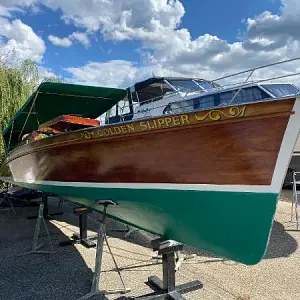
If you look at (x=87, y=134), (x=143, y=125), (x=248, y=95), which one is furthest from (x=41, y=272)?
(x=248, y=95)

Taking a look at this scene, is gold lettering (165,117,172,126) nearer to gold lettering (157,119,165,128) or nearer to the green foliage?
gold lettering (157,119,165,128)

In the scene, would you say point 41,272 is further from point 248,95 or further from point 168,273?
point 248,95

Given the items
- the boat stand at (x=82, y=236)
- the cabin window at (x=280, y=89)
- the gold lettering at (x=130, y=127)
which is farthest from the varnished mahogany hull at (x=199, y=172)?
the cabin window at (x=280, y=89)

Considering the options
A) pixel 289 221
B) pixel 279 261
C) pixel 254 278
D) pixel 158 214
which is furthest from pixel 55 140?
pixel 289 221

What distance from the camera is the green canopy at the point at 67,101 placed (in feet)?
15.9

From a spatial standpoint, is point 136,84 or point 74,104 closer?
point 74,104

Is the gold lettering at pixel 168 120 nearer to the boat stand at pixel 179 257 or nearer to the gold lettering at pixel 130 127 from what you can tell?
the gold lettering at pixel 130 127

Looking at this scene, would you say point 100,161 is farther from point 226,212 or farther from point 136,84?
point 136,84

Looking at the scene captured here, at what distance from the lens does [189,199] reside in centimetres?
292

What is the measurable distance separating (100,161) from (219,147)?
136cm

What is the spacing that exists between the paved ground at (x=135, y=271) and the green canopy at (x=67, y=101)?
2.02 m

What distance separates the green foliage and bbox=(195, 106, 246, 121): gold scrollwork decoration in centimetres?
824

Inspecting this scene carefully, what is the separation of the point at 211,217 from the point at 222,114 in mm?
859

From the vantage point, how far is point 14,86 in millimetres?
10133
